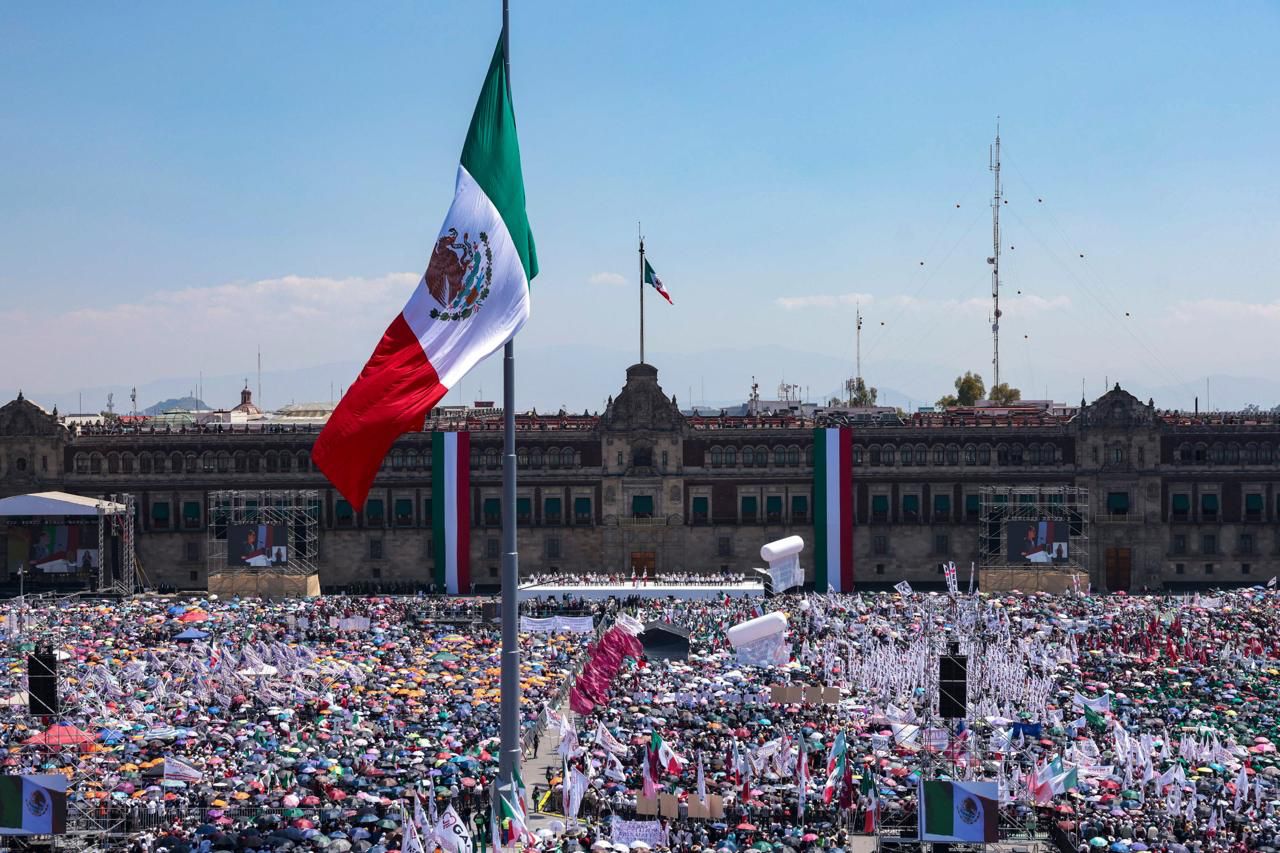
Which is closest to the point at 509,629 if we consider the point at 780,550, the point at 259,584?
the point at 780,550

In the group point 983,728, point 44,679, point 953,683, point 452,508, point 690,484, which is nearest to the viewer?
point 953,683

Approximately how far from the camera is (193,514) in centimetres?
8694

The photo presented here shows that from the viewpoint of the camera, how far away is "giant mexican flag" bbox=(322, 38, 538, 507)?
2802cm

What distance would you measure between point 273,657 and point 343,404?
26848 mm

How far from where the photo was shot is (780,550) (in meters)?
71.6

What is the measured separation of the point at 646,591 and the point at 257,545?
2214cm

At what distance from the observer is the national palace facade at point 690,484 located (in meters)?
85.4

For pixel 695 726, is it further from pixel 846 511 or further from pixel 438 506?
pixel 438 506

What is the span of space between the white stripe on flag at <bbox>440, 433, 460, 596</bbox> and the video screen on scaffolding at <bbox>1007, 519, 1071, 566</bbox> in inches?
1237

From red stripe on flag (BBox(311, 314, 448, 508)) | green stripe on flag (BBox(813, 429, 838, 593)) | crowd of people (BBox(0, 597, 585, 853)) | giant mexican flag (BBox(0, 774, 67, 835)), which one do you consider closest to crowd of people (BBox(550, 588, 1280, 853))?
crowd of people (BBox(0, 597, 585, 853))

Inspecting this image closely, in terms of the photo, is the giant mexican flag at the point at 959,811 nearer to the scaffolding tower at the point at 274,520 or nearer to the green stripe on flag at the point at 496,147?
the green stripe on flag at the point at 496,147

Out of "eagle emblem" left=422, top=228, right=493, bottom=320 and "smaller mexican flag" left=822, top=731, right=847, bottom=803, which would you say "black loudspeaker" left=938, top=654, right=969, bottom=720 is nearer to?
"smaller mexican flag" left=822, top=731, right=847, bottom=803

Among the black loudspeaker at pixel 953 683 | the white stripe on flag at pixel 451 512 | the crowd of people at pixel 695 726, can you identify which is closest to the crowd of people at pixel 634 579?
the white stripe on flag at pixel 451 512

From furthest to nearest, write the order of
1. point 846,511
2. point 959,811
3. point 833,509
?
point 833,509 → point 846,511 → point 959,811
